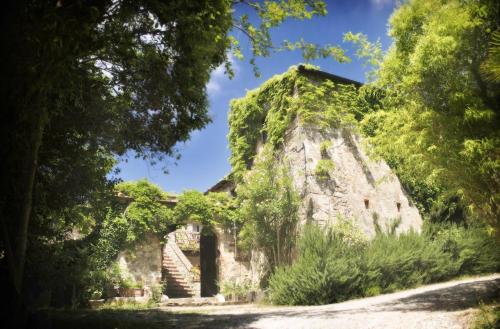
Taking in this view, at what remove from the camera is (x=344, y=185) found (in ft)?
45.3

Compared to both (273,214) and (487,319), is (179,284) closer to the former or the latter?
(273,214)

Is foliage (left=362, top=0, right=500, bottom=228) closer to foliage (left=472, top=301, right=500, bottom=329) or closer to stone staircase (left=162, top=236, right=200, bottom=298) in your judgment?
foliage (left=472, top=301, right=500, bottom=329)

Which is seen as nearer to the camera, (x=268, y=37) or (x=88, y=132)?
(x=268, y=37)

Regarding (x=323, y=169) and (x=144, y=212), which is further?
(x=144, y=212)

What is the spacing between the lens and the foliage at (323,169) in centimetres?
1336

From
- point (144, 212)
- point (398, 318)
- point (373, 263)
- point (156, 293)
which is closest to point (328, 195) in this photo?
point (373, 263)

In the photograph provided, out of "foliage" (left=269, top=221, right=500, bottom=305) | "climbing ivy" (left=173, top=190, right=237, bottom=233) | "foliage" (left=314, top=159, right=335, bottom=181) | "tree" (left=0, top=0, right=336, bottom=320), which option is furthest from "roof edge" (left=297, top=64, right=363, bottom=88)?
"tree" (left=0, top=0, right=336, bottom=320)

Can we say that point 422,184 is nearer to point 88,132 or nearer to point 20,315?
point 88,132

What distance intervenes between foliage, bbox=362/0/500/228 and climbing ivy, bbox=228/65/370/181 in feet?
22.1

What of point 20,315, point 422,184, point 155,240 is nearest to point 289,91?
point 422,184

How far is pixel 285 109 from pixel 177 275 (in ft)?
30.1

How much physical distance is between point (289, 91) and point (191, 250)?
37.7 feet

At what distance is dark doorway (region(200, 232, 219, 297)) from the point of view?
19562mm

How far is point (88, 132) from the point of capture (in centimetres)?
715
